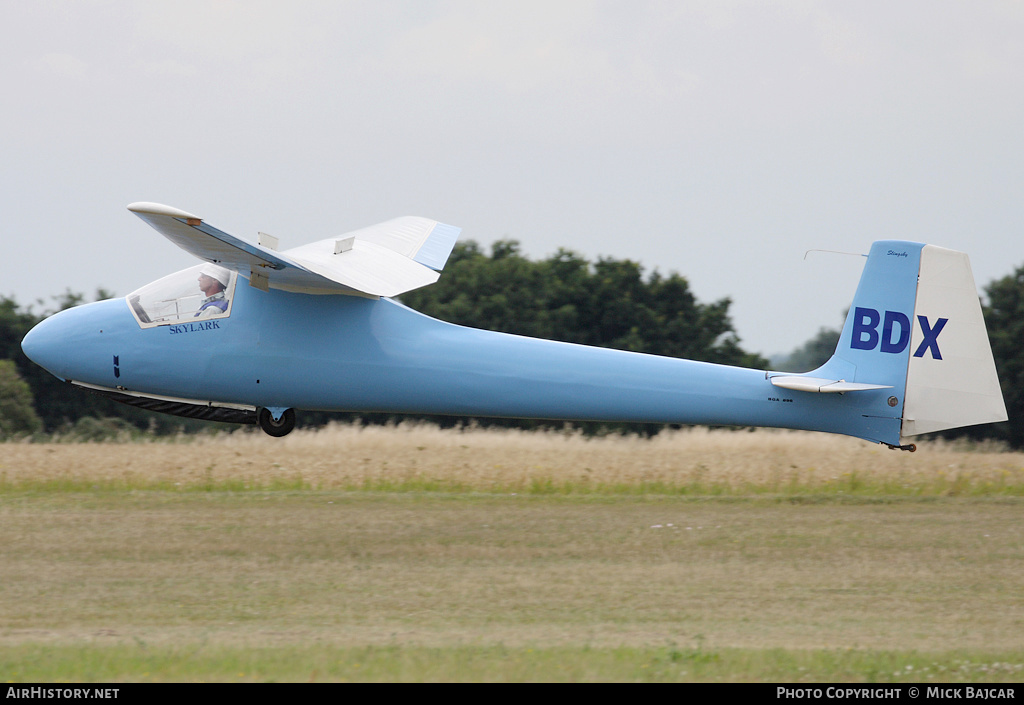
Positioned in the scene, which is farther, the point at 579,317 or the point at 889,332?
the point at 579,317

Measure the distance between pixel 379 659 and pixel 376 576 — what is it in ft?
12.9

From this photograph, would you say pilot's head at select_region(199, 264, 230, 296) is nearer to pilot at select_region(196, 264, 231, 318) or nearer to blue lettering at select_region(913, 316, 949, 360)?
pilot at select_region(196, 264, 231, 318)

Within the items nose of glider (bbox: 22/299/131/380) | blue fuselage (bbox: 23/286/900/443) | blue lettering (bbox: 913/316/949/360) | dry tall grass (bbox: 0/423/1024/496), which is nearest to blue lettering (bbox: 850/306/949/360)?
blue lettering (bbox: 913/316/949/360)

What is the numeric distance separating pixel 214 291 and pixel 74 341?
161 centimetres

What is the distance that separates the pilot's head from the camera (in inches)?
436

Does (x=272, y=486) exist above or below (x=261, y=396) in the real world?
below

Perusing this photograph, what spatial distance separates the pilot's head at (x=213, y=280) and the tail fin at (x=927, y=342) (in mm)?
6910

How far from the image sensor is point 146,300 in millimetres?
11156

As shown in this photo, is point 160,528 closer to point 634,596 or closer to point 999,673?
point 634,596

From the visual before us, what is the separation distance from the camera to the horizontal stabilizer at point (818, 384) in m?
10.9

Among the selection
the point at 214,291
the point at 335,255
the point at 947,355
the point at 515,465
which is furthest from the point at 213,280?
the point at 515,465

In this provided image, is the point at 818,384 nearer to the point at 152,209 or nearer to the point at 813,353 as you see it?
the point at 152,209

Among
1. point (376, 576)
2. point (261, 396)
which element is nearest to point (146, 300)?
point (261, 396)

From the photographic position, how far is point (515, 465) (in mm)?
19250
